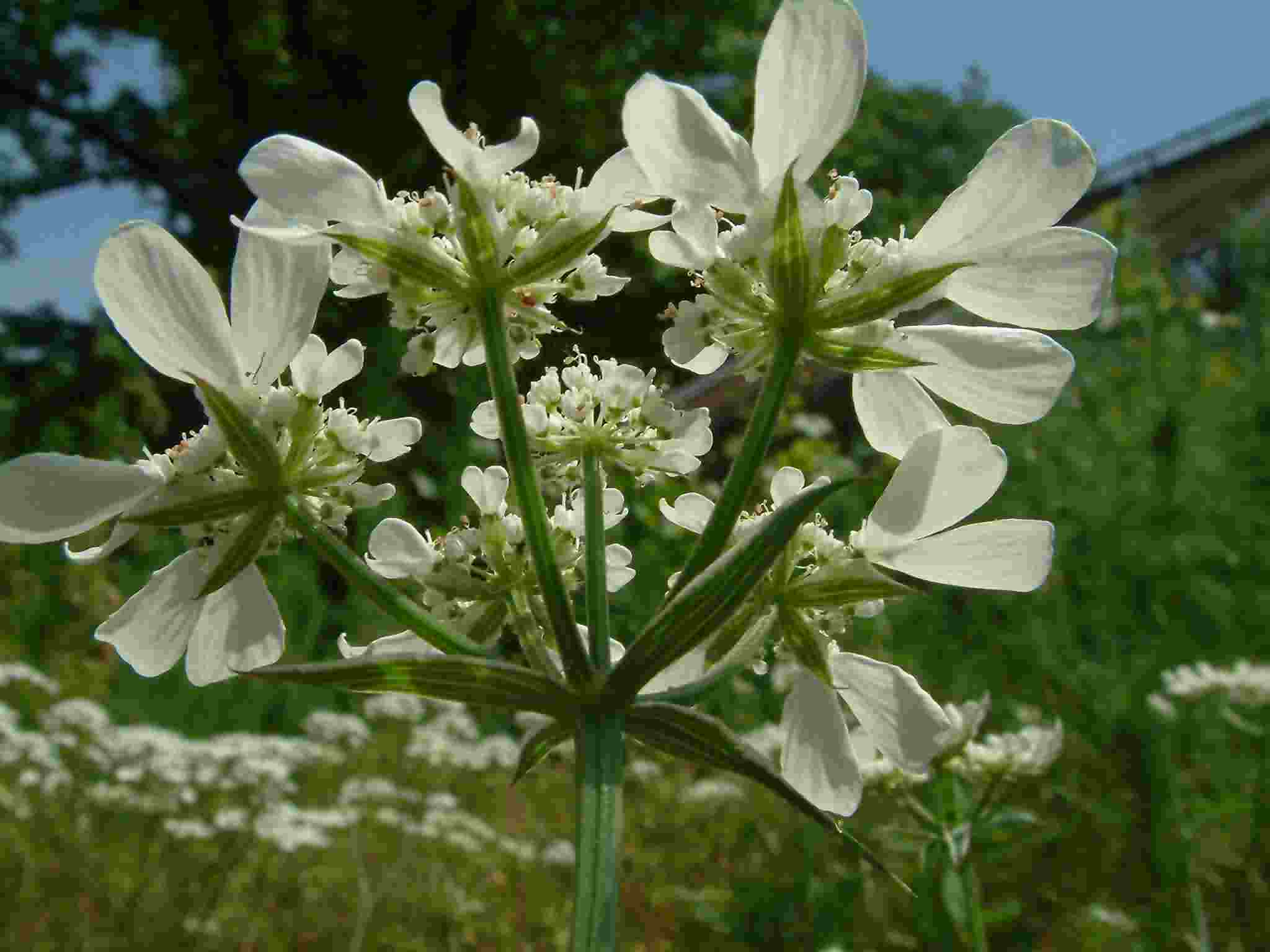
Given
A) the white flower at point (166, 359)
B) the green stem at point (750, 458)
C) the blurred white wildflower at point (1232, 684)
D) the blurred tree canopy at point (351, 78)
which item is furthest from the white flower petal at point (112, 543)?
the blurred tree canopy at point (351, 78)

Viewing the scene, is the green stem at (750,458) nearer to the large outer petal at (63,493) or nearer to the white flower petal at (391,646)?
the white flower petal at (391,646)

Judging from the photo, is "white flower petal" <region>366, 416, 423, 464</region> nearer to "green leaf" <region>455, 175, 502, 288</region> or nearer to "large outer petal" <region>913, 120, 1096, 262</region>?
"green leaf" <region>455, 175, 502, 288</region>

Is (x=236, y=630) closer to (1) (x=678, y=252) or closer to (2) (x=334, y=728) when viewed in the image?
(1) (x=678, y=252)

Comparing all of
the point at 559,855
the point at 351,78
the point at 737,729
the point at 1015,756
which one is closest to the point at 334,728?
the point at 559,855

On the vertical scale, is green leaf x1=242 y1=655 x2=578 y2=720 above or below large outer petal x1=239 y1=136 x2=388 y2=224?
below

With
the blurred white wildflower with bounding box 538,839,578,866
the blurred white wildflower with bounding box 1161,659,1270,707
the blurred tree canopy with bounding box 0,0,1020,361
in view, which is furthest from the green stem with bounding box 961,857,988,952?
the blurred tree canopy with bounding box 0,0,1020,361

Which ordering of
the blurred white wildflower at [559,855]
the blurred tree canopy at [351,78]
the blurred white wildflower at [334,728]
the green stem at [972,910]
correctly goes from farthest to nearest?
the blurred tree canopy at [351,78], the blurred white wildflower at [334,728], the blurred white wildflower at [559,855], the green stem at [972,910]
